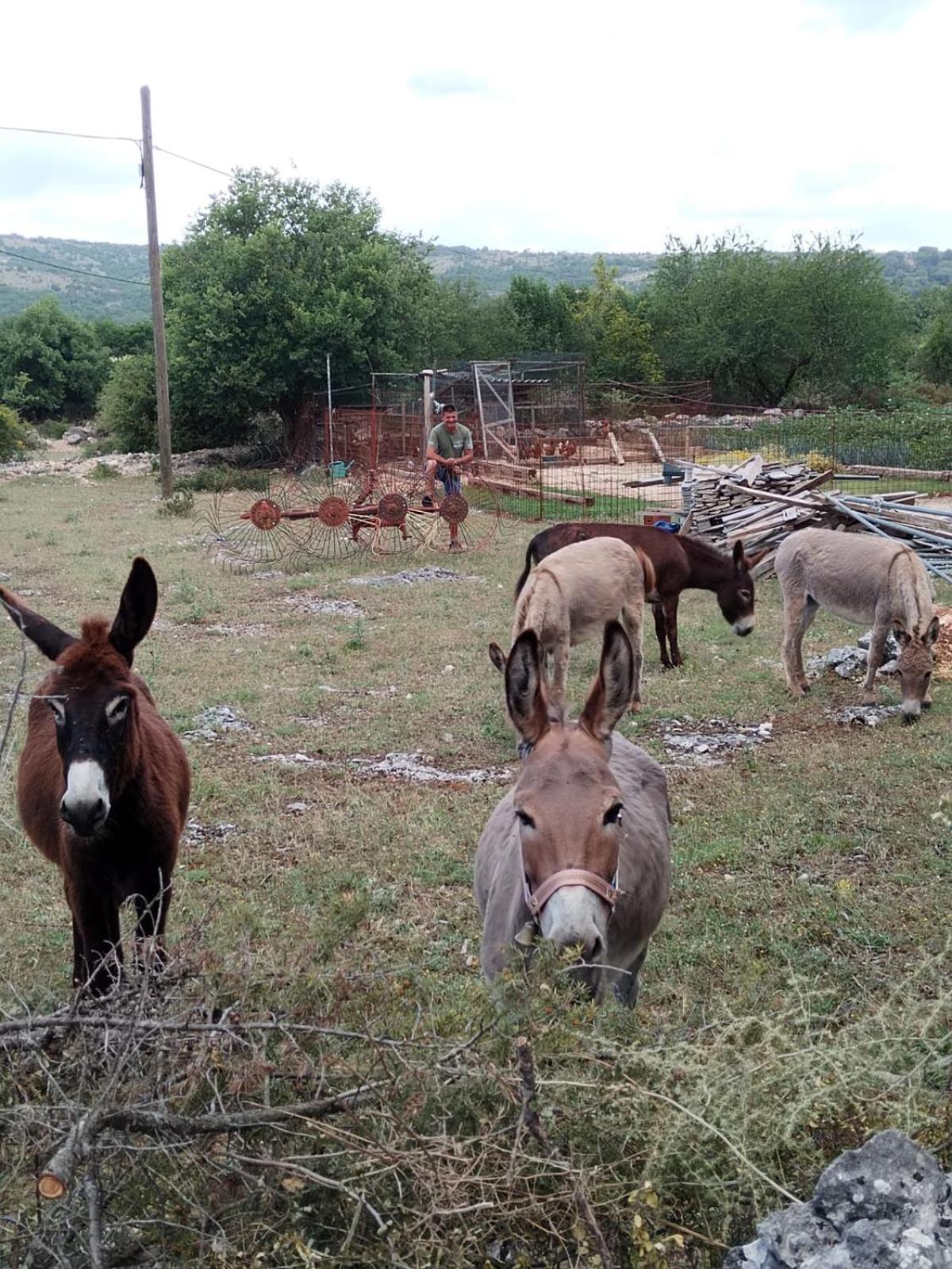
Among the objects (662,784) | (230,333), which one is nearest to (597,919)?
(662,784)

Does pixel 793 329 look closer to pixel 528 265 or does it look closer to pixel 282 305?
pixel 282 305

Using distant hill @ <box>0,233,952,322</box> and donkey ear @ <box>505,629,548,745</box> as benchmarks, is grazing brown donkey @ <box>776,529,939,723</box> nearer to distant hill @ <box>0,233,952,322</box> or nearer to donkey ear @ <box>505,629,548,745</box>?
donkey ear @ <box>505,629,548,745</box>

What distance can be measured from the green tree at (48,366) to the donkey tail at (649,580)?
4517 centimetres

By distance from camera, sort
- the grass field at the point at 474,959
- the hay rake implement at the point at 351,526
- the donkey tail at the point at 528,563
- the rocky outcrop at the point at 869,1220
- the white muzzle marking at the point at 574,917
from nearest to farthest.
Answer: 1. the rocky outcrop at the point at 869,1220
2. the grass field at the point at 474,959
3. the white muzzle marking at the point at 574,917
4. the donkey tail at the point at 528,563
5. the hay rake implement at the point at 351,526

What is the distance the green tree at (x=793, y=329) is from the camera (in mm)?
42406

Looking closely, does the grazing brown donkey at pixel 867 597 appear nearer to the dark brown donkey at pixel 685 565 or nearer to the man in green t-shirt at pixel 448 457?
the dark brown donkey at pixel 685 565

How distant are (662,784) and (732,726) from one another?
14.0 feet

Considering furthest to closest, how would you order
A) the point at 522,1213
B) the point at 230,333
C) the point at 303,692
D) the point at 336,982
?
the point at 230,333 → the point at 303,692 → the point at 336,982 → the point at 522,1213

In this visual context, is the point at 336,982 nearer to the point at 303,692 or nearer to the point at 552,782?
the point at 552,782

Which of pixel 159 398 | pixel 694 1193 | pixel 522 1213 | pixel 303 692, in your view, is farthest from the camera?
pixel 159 398

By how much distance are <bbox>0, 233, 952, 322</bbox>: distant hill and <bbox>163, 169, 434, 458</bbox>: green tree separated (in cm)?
7580

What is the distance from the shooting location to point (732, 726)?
849cm

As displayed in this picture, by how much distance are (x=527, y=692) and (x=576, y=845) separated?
1.78 feet

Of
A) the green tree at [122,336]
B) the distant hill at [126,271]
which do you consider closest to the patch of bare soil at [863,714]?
the green tree at [122,336]
